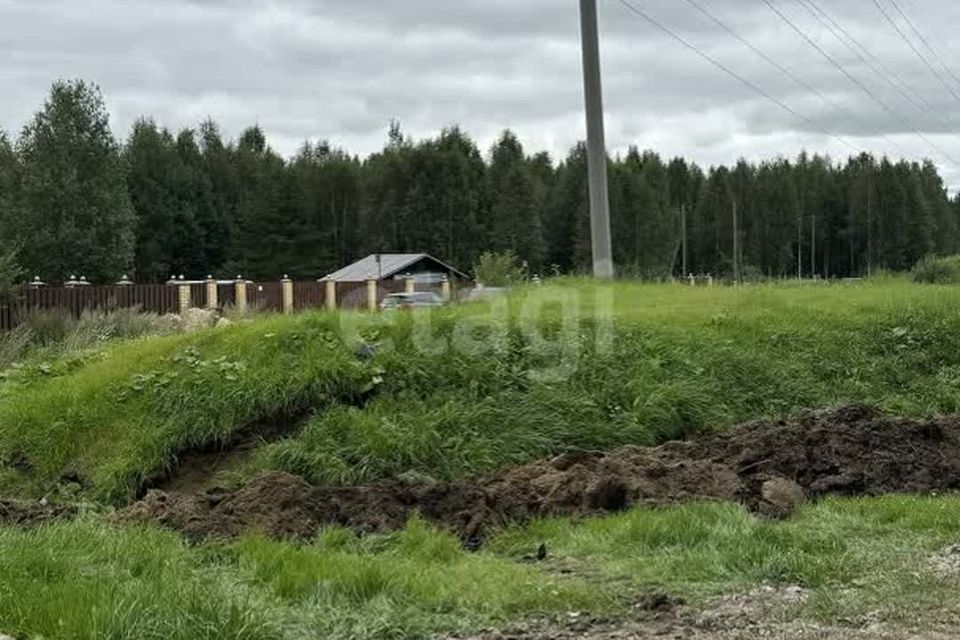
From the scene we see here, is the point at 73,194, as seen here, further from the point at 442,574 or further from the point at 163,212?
the point at 442,574

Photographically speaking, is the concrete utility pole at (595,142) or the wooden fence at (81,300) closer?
the concrete utility pole at (595,142)

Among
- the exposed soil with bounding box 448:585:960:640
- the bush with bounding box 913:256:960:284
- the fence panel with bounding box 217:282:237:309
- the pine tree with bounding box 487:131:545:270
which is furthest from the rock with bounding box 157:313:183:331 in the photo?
the pine tree with bounding box 487:131:545:270

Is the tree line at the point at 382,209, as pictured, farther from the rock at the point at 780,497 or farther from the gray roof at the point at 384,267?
the rock at the point at 780,497

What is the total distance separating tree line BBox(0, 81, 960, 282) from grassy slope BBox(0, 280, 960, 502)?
4448 cm

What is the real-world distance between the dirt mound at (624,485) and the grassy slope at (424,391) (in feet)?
2.45

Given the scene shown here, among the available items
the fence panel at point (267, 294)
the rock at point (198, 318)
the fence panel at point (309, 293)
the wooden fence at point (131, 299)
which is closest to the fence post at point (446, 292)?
the wooden fence at point (131, 299)

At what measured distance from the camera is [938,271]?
2767 centimetres

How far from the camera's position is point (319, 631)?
15.7 feet

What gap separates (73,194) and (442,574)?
172 ft

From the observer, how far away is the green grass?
468 centimetres

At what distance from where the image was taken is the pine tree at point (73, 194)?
5231 cm

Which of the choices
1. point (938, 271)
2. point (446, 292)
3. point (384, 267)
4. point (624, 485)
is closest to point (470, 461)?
point (624, 485)

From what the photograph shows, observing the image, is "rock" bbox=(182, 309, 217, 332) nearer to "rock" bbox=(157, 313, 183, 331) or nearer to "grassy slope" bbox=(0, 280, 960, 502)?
"rock" bbox=(157, 313, 183, 331)

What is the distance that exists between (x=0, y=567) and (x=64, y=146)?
2119 inches
